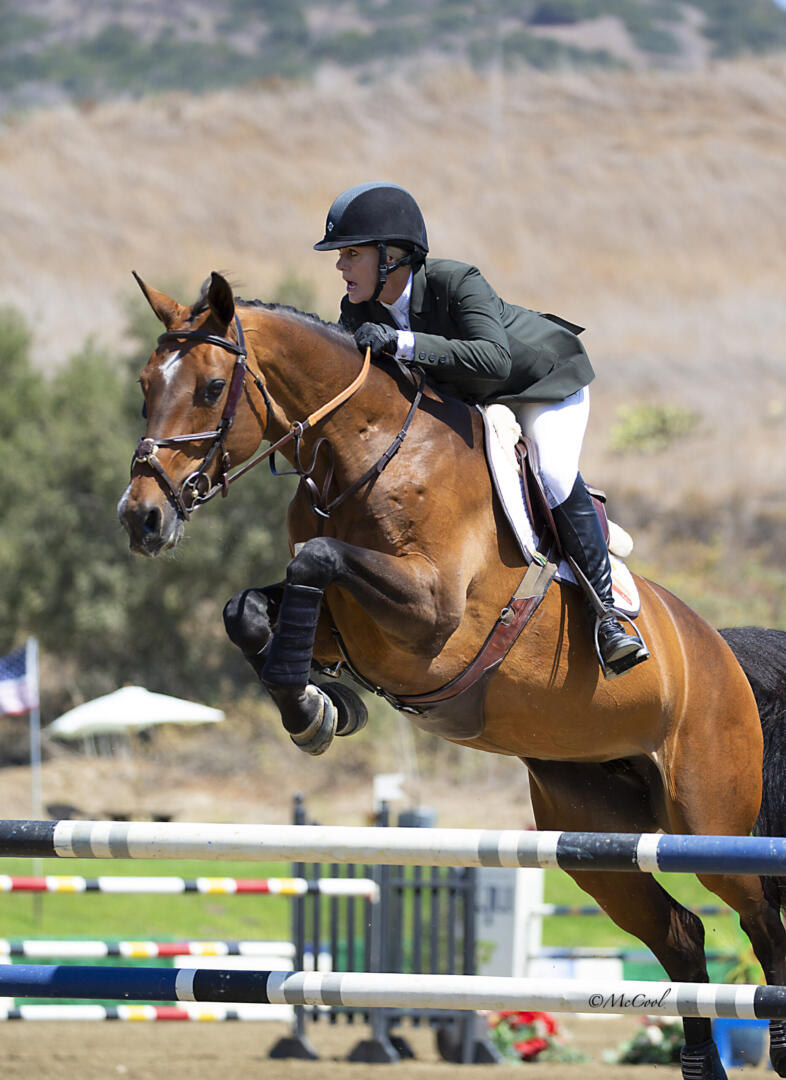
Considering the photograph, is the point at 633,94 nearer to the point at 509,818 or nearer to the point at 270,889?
the point at 509,818

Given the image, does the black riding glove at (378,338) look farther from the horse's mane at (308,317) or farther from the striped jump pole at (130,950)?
the striped jump pole at (130,950)

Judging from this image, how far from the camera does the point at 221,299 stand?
359cm

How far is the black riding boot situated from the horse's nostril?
1345 mm

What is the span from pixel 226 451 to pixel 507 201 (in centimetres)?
6253

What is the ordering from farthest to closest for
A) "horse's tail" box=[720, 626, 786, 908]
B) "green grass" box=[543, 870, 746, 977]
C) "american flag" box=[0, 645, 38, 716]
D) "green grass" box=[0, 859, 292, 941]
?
"american flag" box=[0, 645, 38, 716]
"green grass" box=[0, 859, 292, 941]
"green grass" box=[543, 870, 746, 977]
"horse's tail" box=[720, 626, 786, 908]

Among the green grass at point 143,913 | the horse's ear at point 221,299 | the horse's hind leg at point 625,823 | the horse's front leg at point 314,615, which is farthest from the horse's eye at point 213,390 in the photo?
the green grass at point 143,913

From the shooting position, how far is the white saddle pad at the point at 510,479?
4023 mm

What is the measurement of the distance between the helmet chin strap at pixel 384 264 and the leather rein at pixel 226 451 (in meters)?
0.22

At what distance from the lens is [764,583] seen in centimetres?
2766

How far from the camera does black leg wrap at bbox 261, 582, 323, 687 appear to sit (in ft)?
11.5

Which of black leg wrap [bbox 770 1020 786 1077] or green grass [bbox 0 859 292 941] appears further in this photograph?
green grass [bbox 0 859 292 941]

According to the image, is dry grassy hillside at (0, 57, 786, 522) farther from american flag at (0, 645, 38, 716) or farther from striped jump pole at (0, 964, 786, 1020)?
striped jump pole at (0, 964, 786, 1020)

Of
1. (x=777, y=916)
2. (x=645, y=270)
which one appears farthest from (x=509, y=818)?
(x=645, y=270)

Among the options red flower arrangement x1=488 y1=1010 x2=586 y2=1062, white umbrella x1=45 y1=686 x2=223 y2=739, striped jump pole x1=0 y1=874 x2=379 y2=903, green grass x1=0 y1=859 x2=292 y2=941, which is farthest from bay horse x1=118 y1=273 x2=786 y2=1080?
white umbrella x1=45 y1=686 x2=223 y2=739
